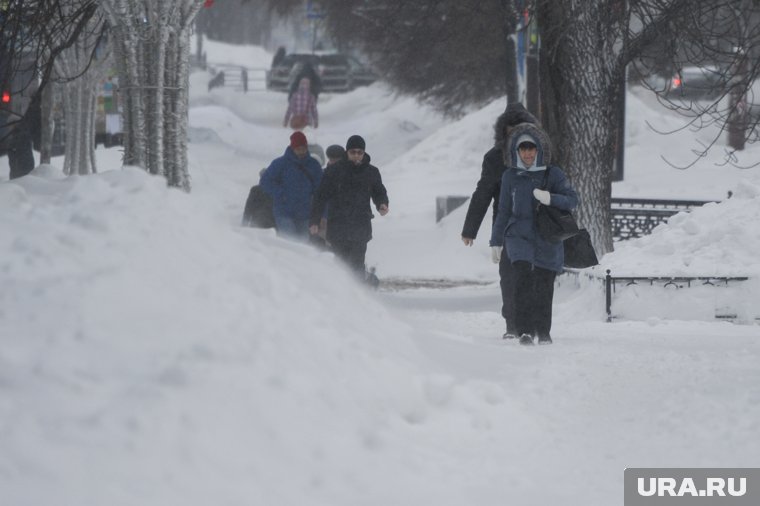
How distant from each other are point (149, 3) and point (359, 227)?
2.32 meters

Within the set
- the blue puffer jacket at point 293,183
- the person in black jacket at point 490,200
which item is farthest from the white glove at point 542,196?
the blue puffer jacket at point 293,183

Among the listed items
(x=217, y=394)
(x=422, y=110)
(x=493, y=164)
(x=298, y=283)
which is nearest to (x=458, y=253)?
(x=493, y=164)

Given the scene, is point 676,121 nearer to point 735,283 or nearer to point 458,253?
point 458,253

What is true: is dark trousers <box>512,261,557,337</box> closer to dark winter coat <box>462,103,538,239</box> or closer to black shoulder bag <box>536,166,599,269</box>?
black shoulder bag <box>536,166,599,269</box>

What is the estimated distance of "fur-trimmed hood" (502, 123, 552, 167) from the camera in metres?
9.62

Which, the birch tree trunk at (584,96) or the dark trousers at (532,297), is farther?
the birch tree trunk at (584,96)

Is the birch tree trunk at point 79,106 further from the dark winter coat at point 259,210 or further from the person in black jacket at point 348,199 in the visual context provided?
the person in black jacket at point 348,199

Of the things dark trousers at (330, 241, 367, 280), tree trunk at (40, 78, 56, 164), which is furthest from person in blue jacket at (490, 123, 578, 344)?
tree trunk at (40, 78, 56, 164)

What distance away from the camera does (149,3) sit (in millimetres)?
11406

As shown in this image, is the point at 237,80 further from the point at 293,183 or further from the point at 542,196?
the point at 542,196

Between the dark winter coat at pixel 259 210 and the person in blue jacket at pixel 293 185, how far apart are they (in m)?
0.36

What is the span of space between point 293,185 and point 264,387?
714 centimetres

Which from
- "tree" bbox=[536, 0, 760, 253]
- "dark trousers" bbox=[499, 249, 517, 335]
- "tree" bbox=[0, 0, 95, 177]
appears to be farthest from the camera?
"tree" bbox=[536, 0, 760, 253]

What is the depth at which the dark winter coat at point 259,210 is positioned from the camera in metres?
13.2
